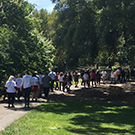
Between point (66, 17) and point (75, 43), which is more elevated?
point (66, 17)

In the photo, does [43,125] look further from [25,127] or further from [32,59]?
[32,59]

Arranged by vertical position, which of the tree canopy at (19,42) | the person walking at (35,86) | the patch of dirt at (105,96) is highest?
the tree canopy at (19,42)

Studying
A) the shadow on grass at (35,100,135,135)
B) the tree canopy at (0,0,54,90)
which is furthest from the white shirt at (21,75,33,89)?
the tree canopy at (0,0,54,90)

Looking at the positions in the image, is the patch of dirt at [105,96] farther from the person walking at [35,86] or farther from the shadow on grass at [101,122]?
the shadow on grass at [101,122]

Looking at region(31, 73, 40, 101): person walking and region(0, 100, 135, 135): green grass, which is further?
region(31, 73, 40, 101): person walking

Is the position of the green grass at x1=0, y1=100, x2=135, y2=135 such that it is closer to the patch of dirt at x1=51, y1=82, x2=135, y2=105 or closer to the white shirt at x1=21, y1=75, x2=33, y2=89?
the white shirt at x1=21, y1=75, x2=33, y2=89

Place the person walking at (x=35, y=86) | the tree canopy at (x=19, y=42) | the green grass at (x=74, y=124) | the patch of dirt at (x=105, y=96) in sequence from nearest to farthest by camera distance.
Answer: the green grass at (x=74, y=124) → the person walking at (x=35, y=86) → the patch of dirt at (x=105, y=96) → the tree canopy at (x=19, y=42)

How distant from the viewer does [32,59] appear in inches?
744

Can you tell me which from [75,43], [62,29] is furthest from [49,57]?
[62,29]

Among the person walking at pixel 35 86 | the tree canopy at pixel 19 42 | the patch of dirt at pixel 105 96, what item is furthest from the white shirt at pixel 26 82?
the patch of dirt at pixel 105 96

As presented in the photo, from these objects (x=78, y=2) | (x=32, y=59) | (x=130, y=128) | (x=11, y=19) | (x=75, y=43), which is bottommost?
(x=130, y=128)

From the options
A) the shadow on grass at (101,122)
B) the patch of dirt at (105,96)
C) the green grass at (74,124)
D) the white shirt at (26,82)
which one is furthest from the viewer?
the patch of dirt at (105,96)

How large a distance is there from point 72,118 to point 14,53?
8.50 meters

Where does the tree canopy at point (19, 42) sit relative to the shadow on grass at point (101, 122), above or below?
above
